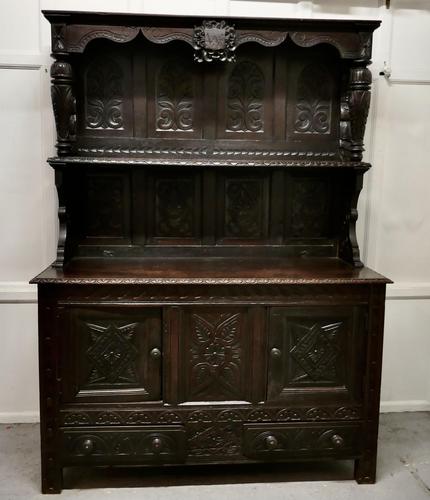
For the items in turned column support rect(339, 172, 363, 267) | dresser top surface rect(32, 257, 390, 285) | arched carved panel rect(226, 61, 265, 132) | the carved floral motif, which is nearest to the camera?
dresser top surface rect(32, 257, 390, 285)

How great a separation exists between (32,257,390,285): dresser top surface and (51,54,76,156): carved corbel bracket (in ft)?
1.87

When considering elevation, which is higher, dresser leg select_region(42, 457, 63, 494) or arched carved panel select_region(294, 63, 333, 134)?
arched carved panel select_region(294, 63, 333, 134)

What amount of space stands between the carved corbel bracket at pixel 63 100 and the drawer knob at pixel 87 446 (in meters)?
1.30

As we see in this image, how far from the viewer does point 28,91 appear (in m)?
2.84

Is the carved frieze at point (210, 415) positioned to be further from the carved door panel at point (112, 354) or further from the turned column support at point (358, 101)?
the turned column support at point (358, 101)

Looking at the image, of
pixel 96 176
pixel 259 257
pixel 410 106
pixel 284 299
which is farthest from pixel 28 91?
pixel 410 106

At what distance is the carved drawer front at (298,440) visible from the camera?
250 centimetres

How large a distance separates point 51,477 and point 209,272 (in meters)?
1.16

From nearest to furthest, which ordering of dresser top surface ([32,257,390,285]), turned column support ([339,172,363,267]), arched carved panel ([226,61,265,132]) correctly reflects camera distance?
dresser top surface ([32,257,390,285])
turned column support ([339,172,363,267])
arched carved panel ([226,61,265,132])

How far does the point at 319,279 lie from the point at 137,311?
818mm

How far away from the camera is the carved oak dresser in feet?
7.96

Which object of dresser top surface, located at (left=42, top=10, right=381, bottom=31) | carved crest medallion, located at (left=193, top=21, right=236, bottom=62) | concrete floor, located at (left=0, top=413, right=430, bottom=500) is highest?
dresser top surface, located at (left=42, top=10, right=381, bottom=31)

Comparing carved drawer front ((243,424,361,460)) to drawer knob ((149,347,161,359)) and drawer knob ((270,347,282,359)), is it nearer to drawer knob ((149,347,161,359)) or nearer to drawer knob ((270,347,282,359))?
drawer knob ((270,347,282,359))

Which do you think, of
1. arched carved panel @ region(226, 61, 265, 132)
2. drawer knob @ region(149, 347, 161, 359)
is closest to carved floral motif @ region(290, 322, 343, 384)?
drawer knob @ region(149, 347, 161, 359)
